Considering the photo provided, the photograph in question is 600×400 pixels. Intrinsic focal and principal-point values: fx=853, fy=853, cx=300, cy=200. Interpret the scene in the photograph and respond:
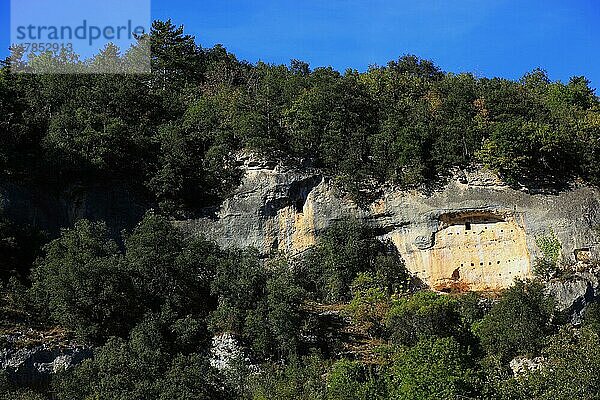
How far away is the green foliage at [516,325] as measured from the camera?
31.0 metres

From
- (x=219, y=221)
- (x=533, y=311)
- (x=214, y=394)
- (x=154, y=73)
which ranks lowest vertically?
(x=214, y=394)

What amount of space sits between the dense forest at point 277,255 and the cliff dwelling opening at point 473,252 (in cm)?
163

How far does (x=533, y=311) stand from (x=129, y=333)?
1510 cm

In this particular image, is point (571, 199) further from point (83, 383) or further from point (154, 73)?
point (154, 73)

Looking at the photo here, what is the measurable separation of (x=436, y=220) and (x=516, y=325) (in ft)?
Answer: 29.5

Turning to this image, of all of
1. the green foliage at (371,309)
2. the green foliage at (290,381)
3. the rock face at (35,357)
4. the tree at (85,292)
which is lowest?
the green foliage at (290,381)

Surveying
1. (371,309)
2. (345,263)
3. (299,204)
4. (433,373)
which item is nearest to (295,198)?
(299,204)

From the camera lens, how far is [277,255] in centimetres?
4003

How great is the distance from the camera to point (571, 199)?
126ft

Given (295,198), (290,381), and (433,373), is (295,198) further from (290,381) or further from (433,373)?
(433,373)

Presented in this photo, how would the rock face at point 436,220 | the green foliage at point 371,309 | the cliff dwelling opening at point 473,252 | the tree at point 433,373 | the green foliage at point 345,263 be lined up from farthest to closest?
the cliff dwelling opening at point 473,252 < the rock face at point 436,220 < the green foliage at point 345,263 < the green foliage at point 371,309 < the tree at point 433,373

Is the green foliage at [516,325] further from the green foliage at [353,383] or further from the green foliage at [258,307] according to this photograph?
the green foliage at [258,307]

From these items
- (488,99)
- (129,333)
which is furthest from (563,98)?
Result: (129,333)

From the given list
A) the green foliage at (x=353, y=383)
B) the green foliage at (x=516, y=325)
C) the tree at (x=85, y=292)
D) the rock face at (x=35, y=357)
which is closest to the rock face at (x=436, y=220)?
the green foliage at (x=516, y=325)
